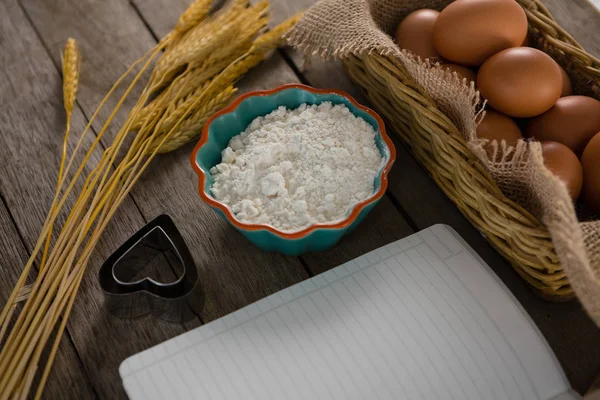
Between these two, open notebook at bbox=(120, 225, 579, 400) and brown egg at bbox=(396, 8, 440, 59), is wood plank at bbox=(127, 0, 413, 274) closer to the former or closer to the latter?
open notebook at bbox=(120, 225, 579, 400)

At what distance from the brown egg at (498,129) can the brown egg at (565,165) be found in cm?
5

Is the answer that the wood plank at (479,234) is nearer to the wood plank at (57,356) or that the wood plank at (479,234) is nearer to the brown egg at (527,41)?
the brown egg at (527,41)

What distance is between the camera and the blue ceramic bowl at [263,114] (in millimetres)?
735

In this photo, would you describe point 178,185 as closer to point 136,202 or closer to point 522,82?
point 136,202

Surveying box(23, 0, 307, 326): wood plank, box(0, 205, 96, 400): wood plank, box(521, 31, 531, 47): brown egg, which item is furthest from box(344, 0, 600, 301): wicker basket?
box(0, 205, 96, 400): wood plank

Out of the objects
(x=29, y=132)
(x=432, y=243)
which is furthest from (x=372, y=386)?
(x=29, y=132)

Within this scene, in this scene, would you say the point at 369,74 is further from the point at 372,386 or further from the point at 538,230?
the point at 372,386

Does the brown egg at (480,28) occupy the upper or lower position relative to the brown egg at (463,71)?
upper

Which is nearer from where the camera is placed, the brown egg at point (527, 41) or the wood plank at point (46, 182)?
the wood plank at point (46, 182)

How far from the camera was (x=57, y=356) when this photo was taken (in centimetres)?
77

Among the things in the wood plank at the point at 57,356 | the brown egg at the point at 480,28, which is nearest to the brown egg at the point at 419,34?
the brown egg at the point at 480,28

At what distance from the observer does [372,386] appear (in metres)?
0.69

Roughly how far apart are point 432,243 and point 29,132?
27.7 inches

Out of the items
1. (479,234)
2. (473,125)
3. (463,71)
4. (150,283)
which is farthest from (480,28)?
(150,283)
